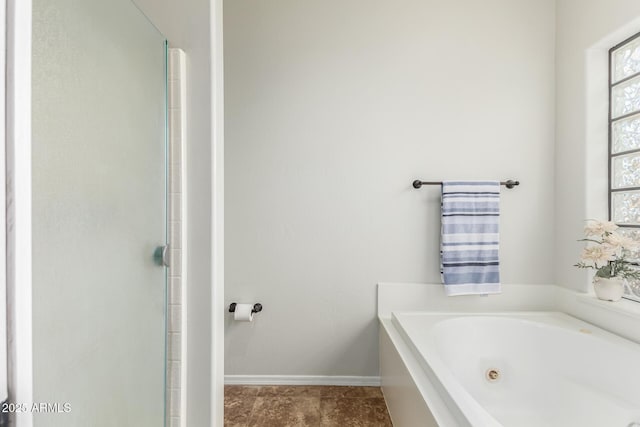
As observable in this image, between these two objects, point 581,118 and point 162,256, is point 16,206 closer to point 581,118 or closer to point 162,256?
point 162,256

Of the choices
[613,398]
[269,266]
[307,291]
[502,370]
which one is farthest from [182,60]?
[613,398]

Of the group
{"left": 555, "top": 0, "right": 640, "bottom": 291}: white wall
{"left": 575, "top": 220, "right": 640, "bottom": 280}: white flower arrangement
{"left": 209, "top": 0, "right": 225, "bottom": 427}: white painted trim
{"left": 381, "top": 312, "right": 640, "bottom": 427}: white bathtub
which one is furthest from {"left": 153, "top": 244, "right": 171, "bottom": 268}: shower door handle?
{"left": 555, "top": 0, "right": 640, "bottom": 291}: white wall

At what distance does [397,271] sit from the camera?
78.3 inches

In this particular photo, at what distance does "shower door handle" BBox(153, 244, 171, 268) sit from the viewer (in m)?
1.07

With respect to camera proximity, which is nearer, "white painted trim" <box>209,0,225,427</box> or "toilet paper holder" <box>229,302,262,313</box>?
"white painted trim" <box>209,0,225,427</box>

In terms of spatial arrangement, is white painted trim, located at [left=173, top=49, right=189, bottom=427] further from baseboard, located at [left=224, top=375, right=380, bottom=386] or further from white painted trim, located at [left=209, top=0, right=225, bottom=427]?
baseboard, located at [left=224, top=375, right=380, bottom=386]

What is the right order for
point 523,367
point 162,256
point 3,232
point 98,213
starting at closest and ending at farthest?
point 3,232 → point 98,213 → point 162,256 → point 523,367

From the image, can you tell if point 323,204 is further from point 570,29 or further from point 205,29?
point 570,29

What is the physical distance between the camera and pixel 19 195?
0.54 meters

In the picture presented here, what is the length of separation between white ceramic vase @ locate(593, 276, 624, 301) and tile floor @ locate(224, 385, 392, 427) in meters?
1.26

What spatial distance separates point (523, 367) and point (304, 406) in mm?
1187

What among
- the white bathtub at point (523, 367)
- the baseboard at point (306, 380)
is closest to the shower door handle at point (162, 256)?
the white bathtub at point (523, 367)

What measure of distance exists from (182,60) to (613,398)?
7.29ft

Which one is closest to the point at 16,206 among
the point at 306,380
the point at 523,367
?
the point at 306,380
